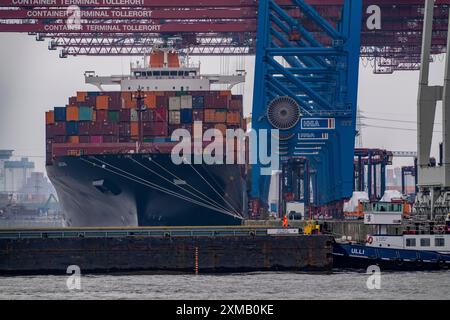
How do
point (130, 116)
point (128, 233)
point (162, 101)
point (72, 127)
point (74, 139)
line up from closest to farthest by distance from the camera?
point (128, 233) < point (130, 116) < point (72, 127) < point (74, 139) < point (162, 101)

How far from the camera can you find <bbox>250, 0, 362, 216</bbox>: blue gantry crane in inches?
3799

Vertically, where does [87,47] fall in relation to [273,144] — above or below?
above

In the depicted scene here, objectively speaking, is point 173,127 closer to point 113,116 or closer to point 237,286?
point 113,116

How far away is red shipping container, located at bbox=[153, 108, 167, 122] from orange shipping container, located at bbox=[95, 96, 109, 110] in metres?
3.40

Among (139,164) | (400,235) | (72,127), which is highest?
(72,127)

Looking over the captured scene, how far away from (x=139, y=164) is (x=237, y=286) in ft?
106

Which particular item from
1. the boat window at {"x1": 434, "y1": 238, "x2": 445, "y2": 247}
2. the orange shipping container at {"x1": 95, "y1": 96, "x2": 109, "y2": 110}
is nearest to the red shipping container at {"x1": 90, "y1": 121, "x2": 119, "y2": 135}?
the orange shipping container at {"x1": 95, "y1": 96, "x2": 109, "y2": 110}

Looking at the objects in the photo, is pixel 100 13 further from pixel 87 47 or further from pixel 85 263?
pixel 85 263

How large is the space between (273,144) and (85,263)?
38.4 m

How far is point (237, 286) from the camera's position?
53.5m

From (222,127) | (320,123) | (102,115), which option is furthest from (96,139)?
(320,123)

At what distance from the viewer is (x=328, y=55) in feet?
323

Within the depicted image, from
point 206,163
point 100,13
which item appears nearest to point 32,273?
point 206,163

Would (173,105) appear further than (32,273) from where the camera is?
Yes
